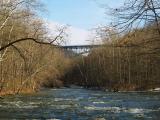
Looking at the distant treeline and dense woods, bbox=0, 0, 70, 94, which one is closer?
dense woods, bbox=0, 0, 70, 94

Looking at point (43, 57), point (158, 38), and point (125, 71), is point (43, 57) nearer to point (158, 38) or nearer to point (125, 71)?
point (125, 71)

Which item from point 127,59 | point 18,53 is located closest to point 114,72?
point 18,53

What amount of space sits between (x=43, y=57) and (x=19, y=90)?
35.4ft

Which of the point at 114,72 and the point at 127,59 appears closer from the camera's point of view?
the point at 127,59

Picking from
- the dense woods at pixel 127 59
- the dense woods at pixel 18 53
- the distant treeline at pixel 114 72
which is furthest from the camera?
the distant treeline at pixel 114 72

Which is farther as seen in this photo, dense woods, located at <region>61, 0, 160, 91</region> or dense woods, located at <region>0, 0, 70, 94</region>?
dense woods, located at <region>0, 0, 70, 94</region>

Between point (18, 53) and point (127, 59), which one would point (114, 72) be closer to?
point (18, 53)

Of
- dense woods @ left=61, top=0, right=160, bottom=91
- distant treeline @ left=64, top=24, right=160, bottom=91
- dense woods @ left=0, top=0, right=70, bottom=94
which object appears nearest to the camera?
dense woods @ left=61, top=0, right=160, bottom=91

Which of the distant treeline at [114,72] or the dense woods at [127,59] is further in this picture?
the distant treeline at [114,72]

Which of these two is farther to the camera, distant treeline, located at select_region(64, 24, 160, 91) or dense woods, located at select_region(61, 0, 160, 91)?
distant treeline, located at select_region(64, 24, 160, 91)

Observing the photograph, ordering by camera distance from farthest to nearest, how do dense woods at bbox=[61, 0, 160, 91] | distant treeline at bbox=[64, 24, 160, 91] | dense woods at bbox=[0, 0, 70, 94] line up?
distant treeline at bbox=[64, 24, 160, 91] < dense woods at bbox=[0, 0, 70, 94] < dense woods at bbox=[61, 0, 160, 91]

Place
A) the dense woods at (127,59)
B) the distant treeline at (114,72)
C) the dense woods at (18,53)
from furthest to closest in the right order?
1. the distant treeline at (114,72)
2. the dense woods at (18,53)
3. the dense woods at (127,59)

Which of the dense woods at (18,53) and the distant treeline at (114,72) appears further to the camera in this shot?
the distant treeline at (114,72)

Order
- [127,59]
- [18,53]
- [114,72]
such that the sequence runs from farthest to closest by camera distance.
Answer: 1. [114,72]
2. [18,53]
3. [127,59]
